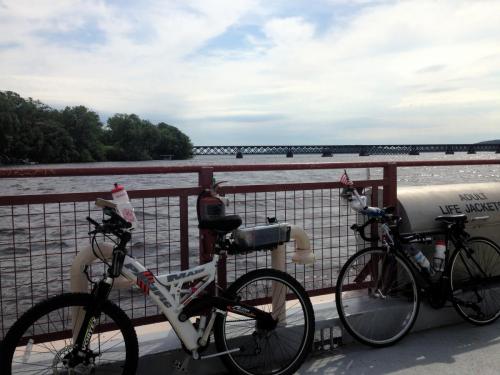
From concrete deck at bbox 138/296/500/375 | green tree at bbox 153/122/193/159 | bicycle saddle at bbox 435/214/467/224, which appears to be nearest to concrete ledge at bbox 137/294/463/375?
concrete deck at bbox 138/296/500/375

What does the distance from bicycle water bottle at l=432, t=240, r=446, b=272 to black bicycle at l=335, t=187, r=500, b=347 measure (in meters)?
0.02

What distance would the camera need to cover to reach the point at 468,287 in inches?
→ 181

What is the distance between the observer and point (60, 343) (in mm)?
3393

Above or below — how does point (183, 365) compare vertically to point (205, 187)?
below

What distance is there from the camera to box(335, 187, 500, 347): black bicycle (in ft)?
13.8

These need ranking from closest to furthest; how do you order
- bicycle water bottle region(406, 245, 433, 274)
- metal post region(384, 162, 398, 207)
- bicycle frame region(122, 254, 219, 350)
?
bicycle frame region(122, 254, 219, 350) → bicycle water bottle region(406, 245, 433, 274) → metal post region(384, 162, 398, 207)

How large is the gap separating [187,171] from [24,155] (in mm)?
81075

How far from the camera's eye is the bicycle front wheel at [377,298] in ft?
13.5

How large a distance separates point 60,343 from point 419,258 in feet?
9.11

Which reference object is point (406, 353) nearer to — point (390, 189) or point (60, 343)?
point (390, 189)

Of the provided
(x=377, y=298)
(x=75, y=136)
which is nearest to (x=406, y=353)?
(x=377, y=298)

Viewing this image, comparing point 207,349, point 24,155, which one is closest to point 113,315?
point 207,349

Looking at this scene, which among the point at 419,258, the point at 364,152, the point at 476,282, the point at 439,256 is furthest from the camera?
the point at 364,152

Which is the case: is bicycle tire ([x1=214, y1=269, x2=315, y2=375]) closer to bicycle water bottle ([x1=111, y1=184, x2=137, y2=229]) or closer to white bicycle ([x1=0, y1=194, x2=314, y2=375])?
white bicycle ([x1=0, y1=194, x2=314, y2=375])
